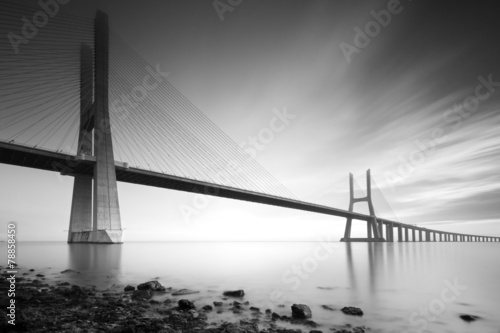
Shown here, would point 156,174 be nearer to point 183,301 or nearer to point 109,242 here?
point 109,242

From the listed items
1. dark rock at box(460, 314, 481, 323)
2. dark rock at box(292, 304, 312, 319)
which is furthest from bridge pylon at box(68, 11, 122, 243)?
dark rock at box(460, 314, 481, 323)

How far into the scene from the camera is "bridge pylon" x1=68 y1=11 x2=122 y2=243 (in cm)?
2881

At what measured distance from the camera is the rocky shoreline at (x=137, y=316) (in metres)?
4.57

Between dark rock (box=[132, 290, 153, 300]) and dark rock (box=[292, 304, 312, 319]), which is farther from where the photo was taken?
dark rock (box=[132, 290, 153, 300])

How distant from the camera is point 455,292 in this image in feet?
35.0

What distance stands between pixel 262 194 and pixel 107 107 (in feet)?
71.2

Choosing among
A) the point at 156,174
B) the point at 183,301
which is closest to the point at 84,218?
the point at 156,174

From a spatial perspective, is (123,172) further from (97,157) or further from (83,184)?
(83,184)

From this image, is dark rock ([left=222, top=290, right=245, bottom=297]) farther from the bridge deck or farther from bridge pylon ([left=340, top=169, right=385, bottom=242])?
bridge pylon ([left=340, top=169, right=385, bottom=242])

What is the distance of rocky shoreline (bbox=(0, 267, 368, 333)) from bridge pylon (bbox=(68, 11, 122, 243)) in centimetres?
2297

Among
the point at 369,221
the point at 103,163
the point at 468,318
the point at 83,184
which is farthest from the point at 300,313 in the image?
the point at 369,221

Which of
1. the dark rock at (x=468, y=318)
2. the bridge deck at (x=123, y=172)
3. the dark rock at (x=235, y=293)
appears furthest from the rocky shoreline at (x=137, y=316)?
the bridge deck at (x=123, y=172)

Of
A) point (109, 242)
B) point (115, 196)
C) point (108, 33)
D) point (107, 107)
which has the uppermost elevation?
point (108, 33)

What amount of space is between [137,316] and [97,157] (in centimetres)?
2850
